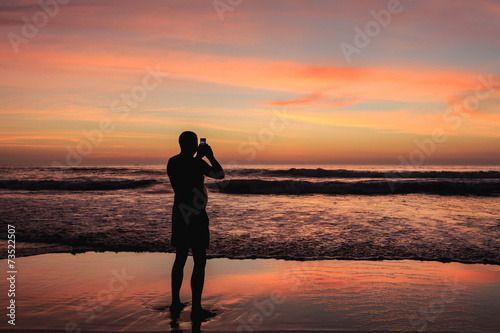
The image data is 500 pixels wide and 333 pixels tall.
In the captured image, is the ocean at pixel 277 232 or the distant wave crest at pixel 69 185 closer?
the ocean at pixel 277 232

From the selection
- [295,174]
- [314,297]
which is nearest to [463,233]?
[314,297]

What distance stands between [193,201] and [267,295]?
1.72 meters

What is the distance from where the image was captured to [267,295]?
15.1 feet

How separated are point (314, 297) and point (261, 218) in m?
6.27

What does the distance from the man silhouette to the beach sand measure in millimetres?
414

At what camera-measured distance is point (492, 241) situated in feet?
24.8

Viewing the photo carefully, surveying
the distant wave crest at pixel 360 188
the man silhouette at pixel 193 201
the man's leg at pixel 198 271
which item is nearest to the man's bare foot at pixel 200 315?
the man silhouette at pixel 193 201

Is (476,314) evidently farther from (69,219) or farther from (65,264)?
(69,219)

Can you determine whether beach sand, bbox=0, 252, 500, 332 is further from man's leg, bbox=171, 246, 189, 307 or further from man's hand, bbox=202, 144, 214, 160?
man's hand, bbox=202, 144, 214, 160

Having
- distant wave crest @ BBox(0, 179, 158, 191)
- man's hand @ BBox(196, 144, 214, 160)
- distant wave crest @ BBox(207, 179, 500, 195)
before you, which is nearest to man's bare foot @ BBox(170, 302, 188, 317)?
man's hand @ BBox(196, 144, 214, 160)

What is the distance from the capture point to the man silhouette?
3.87m

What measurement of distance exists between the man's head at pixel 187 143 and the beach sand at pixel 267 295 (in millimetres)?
1867

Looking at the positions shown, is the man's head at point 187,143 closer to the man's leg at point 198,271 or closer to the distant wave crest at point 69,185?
the man's leg at point 198,271

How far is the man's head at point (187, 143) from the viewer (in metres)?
3.93
